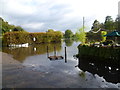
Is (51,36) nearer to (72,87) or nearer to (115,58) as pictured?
(115,58)

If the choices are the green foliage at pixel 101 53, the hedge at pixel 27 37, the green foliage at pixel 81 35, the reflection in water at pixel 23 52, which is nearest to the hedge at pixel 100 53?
the green foliage at pixel 101 53

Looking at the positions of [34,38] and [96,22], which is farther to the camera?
[96,22]

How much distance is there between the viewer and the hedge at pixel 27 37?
36.2 metres

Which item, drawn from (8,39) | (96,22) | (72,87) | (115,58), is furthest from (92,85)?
(96,22)

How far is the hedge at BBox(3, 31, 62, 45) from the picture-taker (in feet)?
119

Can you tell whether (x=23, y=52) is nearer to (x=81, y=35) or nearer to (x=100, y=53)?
(x=81, y=35)

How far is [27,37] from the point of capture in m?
41.8

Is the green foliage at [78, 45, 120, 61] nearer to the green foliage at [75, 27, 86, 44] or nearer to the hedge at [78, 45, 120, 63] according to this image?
the hedge at [78, 45, 120, 63]

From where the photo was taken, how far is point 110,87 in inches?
273

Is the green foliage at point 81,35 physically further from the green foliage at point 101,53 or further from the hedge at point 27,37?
the hedge at point 27,37

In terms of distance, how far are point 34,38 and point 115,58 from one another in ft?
116

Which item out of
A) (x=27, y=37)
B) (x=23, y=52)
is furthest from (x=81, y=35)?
(x=27, y=37)

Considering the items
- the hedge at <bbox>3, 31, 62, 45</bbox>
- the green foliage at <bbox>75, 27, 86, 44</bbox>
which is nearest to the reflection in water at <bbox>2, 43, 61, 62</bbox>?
the green foliage at <bbox>75, 27, 86, 44</bbox>

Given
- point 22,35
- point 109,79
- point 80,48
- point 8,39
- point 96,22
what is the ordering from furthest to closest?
1. point 96,22
2. point 22,35
3. point 8,39
4. point 80,48
5. point 109,79
